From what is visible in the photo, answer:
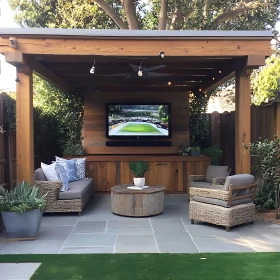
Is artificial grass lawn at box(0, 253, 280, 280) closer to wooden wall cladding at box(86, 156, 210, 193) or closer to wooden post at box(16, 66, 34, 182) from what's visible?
wooden post at box(16, 66, 34, 182)

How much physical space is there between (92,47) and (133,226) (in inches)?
107

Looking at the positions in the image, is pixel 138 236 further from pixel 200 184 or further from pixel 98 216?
pixel 200 184

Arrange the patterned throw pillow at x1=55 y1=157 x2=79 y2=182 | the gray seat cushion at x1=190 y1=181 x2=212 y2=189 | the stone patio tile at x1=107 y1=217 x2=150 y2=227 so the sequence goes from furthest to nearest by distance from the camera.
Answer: the patterned throw pillow at x1=55 y1=157 x2=79 y2=182 → the gray seat cushion at x1=190 y1=181 x2=212 y2=189 → the stone patio tile at x1=107 y1=217 x2=150 y2=227

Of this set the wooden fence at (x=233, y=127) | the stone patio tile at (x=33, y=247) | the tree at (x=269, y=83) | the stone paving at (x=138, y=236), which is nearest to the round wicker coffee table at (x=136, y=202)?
the stone paving at (x=138, y=236)

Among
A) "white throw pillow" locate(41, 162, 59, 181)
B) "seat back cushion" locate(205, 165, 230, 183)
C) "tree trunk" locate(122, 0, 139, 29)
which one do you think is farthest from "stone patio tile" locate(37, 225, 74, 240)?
"tree trunk" locate(122, 0, 139, 29)

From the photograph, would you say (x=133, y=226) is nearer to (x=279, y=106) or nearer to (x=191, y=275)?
(x=191, y=275)

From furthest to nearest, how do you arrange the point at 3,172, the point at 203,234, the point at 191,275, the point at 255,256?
the point at 3,172
the point at 203,234
the point at 255,256
the point at 191,275

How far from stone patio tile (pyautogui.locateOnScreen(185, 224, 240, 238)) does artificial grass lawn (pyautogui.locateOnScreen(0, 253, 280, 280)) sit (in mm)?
750

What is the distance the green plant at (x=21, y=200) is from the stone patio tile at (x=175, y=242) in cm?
161

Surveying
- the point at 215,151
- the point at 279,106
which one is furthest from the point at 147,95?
the point at 279,106

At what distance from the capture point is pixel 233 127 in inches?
333

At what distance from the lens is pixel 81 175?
714 centimetres

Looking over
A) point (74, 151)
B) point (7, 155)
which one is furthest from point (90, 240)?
point (74, 151)

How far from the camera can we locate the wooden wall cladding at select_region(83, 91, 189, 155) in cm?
892
